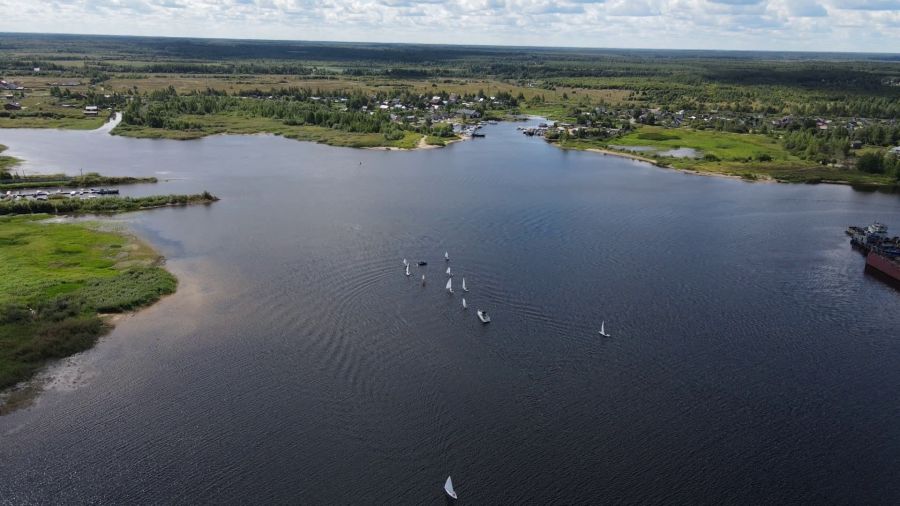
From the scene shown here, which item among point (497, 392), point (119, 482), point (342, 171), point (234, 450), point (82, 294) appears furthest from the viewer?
point (342, 171)

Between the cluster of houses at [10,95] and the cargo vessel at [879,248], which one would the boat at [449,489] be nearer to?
the cargo vessel at [879,248]

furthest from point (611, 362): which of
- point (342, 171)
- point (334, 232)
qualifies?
point (342, 171)

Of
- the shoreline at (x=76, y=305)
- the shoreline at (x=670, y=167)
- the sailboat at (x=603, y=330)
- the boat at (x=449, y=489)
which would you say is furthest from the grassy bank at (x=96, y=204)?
the shoreline at (x=670, y=167)

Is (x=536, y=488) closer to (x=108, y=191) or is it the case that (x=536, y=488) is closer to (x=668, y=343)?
(x=668, y=343)

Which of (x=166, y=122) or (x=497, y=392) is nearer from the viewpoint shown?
(x=497, y=392)

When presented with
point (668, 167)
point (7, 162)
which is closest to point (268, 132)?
point (7, 162)

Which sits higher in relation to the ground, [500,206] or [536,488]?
[500,206]

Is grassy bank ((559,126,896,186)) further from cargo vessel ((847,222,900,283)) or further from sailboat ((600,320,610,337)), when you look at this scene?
sailboat ((600,320,610,337))
